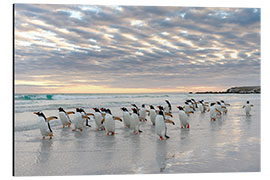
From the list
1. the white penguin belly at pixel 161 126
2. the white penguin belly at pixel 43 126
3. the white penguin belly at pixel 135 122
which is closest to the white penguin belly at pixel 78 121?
the white penguin belly at pixel 43 126

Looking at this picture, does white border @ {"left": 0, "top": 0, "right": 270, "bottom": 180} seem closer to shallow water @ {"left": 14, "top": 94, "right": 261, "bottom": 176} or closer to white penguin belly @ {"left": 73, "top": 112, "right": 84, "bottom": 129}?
shallow water @ {"left": 14, "top": 94, "right": 261, "bottom": 176}

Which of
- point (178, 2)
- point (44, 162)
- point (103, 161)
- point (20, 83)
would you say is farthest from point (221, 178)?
point (20, 83)

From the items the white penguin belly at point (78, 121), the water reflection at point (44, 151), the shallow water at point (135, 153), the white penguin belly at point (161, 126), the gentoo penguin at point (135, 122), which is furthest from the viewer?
the white penguin belly at point (78, 121)

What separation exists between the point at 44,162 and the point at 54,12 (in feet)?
9.29

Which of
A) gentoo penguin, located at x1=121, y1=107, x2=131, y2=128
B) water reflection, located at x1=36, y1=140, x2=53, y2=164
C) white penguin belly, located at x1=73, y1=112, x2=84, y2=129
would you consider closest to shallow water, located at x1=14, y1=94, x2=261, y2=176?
water reflection, located at x1=36, y1=140, x2=53, y2=164

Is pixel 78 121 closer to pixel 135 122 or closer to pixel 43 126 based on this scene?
pixel 43 126

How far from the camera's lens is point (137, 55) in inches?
224

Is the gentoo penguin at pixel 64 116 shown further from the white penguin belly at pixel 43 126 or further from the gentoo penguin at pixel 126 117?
the gentoo penguin at pixel 126 117

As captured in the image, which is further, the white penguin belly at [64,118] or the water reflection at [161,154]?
the white penguin belly at [64,118]

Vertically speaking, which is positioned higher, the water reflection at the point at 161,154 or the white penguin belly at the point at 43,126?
the white penguin belly at the point at 43,126

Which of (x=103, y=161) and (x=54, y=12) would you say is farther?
(x=54, y=12)

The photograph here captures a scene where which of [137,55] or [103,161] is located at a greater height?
[137,55]
